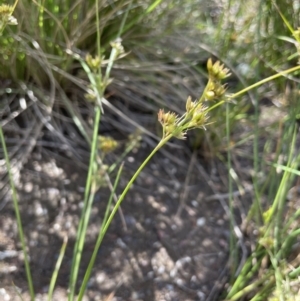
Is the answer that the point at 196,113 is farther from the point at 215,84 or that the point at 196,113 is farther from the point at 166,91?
the point at 166,91

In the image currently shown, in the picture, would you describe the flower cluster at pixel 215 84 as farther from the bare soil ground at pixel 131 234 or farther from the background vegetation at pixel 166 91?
the bare soil ground at pixel 131 234

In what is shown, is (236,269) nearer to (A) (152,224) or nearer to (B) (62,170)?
(A) (152,224)

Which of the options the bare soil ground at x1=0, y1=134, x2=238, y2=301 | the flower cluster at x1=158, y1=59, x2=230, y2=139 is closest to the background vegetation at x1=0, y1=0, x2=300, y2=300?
the bare soil ground at x1=0, y1=134, x2=238, y2=301

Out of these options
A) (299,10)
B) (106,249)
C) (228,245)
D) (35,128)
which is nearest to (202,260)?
(228,245)

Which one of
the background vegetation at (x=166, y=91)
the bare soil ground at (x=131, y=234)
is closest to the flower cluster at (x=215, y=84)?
the background vegetation at (x=166, y=91)

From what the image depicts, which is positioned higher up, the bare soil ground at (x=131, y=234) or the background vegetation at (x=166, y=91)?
the background vegetation at (x=166, y=91)

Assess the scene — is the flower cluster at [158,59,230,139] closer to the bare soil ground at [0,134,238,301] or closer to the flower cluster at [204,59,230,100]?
the flower cluster at [204,59,230,100]

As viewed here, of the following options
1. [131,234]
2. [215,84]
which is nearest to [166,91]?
[131,234]

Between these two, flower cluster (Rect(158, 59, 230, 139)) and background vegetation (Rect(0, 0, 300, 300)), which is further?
background vegetation (Rect(0, 0, 300, 300))
